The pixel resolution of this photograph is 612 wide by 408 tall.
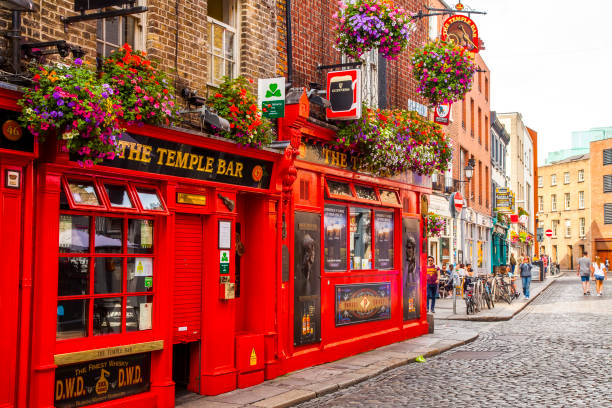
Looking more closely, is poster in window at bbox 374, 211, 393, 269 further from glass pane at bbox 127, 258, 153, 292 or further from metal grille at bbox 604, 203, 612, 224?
metal grille at bbox 604, 203, 612, 224

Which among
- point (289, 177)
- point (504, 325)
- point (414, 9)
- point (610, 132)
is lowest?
point (504, 325)

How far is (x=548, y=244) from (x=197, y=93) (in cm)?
7879

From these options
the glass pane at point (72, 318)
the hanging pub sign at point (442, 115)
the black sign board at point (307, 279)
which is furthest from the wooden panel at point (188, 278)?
the hanging pub sign at point (442, 115)

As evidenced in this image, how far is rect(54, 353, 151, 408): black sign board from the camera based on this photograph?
291 inches

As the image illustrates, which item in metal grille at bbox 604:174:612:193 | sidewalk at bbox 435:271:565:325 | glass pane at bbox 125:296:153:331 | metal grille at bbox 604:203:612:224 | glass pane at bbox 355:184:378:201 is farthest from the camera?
metal grille at bbox 604:174:612:193

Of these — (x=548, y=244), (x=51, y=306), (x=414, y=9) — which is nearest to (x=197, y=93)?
(x=51, y=306)

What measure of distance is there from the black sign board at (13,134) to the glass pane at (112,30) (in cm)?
208

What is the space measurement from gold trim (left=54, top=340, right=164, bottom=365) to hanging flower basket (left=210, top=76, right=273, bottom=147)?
2949 mm

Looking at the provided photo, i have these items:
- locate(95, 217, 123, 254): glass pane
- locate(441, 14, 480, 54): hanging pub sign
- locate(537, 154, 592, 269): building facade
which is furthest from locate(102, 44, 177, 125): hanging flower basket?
locate(537, 154, 592, 269): building facade

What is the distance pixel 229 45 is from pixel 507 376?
664cm

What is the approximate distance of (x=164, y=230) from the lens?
879 cm

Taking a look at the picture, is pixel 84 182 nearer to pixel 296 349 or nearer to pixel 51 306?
pixel 51 306

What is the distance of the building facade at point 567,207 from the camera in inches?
3029

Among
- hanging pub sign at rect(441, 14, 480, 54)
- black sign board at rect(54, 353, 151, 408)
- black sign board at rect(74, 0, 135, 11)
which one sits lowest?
black sign board at rect(54, 353, 151, 408)
